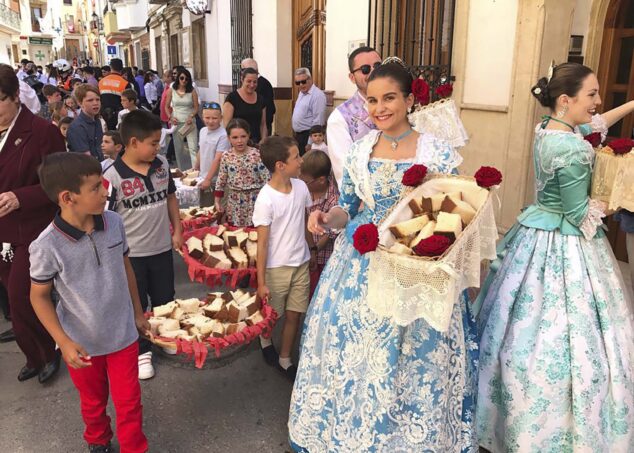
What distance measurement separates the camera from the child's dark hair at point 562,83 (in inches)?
99.0

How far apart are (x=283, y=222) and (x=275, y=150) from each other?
45cm

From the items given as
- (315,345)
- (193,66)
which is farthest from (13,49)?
(315,345)

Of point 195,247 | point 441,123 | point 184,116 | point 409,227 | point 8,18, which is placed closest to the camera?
point 409,227

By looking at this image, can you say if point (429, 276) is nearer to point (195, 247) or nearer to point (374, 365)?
point (374, 365)

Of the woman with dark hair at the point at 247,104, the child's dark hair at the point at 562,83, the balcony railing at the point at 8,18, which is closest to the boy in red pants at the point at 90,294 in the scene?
the child's dark hair at the point at 562,83

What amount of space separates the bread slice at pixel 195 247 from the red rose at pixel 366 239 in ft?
6.39

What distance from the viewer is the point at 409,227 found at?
2.05 m

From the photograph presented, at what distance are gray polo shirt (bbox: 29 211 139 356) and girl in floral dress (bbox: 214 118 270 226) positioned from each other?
1957mm

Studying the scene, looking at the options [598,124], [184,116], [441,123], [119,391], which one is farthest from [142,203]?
[184,116]

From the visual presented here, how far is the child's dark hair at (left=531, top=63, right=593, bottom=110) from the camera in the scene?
252 centimetres

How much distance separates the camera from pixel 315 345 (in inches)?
97.0

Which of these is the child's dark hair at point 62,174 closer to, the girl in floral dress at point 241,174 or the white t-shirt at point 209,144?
the girl in floral dress at point 241,174

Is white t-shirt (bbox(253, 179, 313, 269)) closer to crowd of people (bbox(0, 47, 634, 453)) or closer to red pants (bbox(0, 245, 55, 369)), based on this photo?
crowd of people (bbox(0, 47, 634, 453))

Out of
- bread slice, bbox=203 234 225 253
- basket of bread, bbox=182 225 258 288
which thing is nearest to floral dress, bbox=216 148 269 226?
basket of bread, bbox=182 225 258 288
